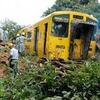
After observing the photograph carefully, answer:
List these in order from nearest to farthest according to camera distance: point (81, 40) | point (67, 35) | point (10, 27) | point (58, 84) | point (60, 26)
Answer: point (58, 84), point (60, 26), point (67, 35), point (81, 40), point (10, 27)

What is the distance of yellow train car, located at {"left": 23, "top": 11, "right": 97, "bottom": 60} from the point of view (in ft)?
70.4

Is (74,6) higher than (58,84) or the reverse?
higher

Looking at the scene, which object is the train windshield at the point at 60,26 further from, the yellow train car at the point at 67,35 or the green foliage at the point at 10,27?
the green foliage at the point at 10,27

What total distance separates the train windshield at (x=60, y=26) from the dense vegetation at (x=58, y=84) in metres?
10.3

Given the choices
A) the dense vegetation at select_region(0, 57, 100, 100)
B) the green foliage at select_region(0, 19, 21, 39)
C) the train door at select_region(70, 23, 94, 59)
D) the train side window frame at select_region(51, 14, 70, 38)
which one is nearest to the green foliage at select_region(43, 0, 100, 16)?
the green foliage at select_region(0, 19, 21, 39)

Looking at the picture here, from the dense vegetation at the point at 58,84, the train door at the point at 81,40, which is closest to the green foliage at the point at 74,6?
the train door at the point at 81,40

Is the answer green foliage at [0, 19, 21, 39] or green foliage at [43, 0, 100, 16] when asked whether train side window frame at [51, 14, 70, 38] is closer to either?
green foliage at [0, 19, 21, 39]

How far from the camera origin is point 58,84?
10.1 m

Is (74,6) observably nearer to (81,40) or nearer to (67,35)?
(81,40)

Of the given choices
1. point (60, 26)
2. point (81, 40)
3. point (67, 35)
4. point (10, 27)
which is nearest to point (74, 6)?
point (10, 27)

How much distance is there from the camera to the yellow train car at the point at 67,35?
70.4 ft

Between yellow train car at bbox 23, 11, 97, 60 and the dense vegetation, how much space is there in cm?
1006

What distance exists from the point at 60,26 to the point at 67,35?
54cm

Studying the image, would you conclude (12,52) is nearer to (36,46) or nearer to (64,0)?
(36,46)
